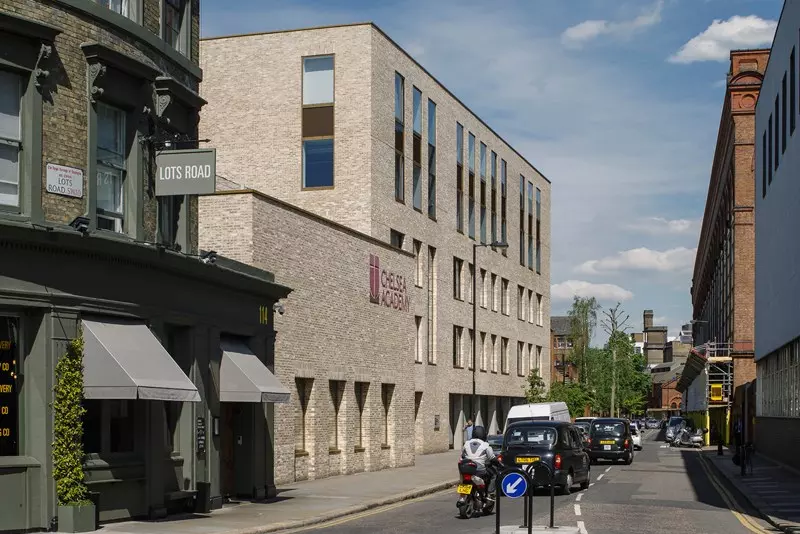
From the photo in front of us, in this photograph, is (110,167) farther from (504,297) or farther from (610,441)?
(504,297)

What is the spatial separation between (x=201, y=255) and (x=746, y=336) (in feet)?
171

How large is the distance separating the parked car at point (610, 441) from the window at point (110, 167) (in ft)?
97.6

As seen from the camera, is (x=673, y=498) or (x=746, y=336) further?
(x=746, y=336)

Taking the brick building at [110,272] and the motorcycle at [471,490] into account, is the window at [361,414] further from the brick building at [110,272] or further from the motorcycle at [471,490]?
the motorcycle at [471,490]

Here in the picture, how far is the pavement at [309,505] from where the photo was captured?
66.5 feet

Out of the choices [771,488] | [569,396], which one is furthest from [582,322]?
[771,488]

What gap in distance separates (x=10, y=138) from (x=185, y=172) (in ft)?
12.3

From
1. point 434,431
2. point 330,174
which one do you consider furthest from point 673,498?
point 434,431

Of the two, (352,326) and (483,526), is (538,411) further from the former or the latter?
(483,526)

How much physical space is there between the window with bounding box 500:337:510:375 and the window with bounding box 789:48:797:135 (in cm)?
3404

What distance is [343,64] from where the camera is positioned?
1982 inches

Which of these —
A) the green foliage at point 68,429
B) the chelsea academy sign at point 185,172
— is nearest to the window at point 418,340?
the chelsea academy sign at point 185,172

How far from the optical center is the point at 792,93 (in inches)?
1642

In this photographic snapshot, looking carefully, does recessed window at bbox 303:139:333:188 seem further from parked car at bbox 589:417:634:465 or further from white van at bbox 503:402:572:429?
parked car at bbox 589:417:634:465
